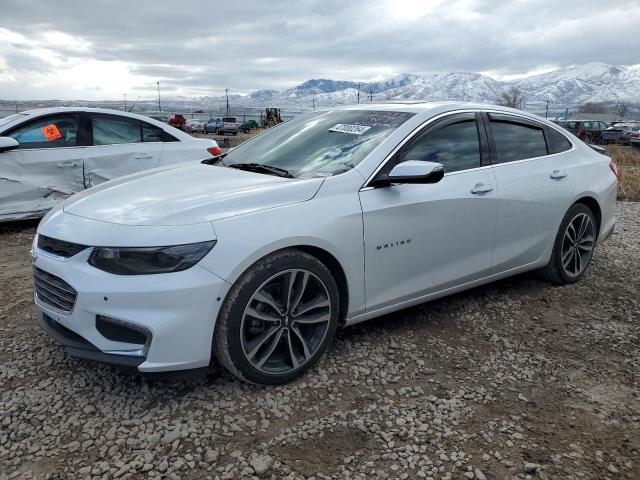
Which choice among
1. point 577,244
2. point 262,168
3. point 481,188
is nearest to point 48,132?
point 262,168

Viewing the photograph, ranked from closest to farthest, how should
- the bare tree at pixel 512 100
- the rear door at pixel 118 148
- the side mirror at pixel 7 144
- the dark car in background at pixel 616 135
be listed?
1. the side mirror at pixel 7 144
2. the rear door at pixel 118 148
3. the dark car in background at pixel 616 135
4. the bare tree at pixel 512 100

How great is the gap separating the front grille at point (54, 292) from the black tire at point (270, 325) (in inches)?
28.3

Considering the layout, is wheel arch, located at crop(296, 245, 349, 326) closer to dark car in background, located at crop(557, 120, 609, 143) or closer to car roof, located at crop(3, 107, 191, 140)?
car roof, located at crop(3, 107, 191, 140)

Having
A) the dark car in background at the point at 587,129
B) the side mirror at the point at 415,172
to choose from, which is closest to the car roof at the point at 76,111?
the side mirror at the point at 415,172

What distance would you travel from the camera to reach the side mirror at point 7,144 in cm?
590

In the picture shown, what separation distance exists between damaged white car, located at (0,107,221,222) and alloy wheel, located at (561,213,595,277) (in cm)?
412

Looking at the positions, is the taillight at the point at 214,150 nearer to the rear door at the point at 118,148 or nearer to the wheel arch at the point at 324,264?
the rear door at the point at 118,148

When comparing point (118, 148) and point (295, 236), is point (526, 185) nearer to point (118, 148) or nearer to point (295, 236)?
point (295, 236)

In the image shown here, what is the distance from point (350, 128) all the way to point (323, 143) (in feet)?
0.72

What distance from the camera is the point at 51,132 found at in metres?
6.27

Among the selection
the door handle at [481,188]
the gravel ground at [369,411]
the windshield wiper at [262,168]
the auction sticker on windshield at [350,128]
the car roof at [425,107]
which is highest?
the car roof at [425,107]

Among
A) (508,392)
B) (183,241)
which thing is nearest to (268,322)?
(183,241)

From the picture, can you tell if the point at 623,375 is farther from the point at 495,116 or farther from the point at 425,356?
the point at 495,116

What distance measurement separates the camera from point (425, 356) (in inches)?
130
